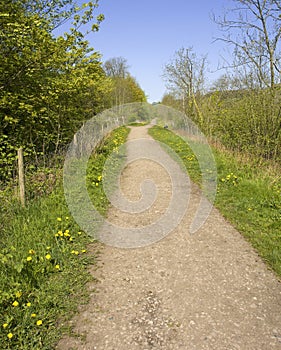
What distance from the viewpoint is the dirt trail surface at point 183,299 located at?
2332 mm

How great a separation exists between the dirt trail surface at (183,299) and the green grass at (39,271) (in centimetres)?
20

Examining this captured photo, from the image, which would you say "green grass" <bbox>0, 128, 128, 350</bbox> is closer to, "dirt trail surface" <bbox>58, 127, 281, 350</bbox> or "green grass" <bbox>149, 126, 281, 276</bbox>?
"dirt trail surface" <bbox>58, 127, 281, 350</bbox>

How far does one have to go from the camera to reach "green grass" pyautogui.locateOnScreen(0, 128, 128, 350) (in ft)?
7.92

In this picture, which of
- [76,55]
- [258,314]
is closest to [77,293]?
[258,314]

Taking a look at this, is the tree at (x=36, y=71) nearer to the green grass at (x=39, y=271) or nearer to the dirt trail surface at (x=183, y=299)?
the green grass at (x=39, y=271)

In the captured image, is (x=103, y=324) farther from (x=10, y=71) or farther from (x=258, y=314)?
(x=10, y=71)

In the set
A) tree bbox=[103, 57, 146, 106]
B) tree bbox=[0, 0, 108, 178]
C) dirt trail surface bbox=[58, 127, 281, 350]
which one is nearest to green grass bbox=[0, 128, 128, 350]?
dirt trail surface bbox=[58, 127, 281, 350]

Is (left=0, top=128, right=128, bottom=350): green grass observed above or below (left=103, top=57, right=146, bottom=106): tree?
below

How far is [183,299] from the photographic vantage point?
2846 mm

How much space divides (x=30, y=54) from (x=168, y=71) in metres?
14.3

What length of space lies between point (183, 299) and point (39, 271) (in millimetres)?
1709

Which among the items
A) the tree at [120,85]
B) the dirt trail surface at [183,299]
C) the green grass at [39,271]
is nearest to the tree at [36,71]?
the green grass at [39,271]

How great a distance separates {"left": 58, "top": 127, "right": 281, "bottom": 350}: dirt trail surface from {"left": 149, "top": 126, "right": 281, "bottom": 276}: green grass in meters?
0.23

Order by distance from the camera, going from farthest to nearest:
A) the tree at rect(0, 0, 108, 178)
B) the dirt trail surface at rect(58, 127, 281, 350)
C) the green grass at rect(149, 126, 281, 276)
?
the tree at rect(0, 0, 108, 178)
the green grass at rect(149, 126, 281, 276)
the dirt trail surface at rect(58, 127, 281, 350)
